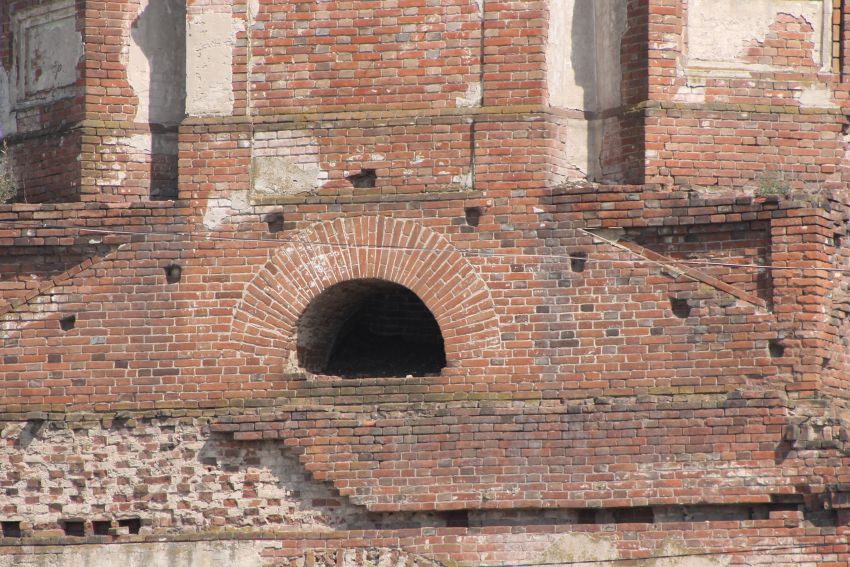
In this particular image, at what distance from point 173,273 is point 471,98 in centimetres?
256

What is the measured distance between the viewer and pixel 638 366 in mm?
12242

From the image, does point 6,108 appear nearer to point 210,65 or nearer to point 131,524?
point 210,65

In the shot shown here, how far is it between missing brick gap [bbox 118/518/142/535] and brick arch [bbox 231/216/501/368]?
1.49 m

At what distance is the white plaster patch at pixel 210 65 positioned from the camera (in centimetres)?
1301

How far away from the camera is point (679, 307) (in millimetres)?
12281

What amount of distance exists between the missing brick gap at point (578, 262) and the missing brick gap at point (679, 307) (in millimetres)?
679

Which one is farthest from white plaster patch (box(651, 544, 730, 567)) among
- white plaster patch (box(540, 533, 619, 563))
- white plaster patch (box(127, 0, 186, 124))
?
white plaster patch (box(127, 0, 186, 124))

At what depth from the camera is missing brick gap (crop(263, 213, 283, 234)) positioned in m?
12.8

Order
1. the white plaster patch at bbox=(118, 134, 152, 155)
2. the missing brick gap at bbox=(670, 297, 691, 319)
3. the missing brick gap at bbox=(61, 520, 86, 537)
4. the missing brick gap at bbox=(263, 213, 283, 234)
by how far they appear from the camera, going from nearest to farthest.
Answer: the missing brick gap at bbox=(670, 297, 691, 319), the missing brick gap at bbox=(61, 520, 86, 537), the missing brick gap at bbox=(263, 213, 283, 234), the white plaster patch at bbox=(118, 134, 152, 155)

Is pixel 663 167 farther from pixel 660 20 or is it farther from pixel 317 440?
pixel 317 440

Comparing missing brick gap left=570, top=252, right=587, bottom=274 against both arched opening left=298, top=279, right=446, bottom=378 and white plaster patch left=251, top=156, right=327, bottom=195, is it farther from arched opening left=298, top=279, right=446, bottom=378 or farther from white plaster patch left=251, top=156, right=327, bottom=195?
white plaster patch left=251, top=156, right=327, bottom=195

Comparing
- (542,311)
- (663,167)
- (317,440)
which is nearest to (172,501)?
(317,440)

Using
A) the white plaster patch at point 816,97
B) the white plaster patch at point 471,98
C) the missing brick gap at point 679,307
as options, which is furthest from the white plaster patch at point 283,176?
the white plaster patch at point 816,97

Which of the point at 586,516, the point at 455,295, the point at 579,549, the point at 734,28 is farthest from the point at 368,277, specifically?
the point at 734,28
